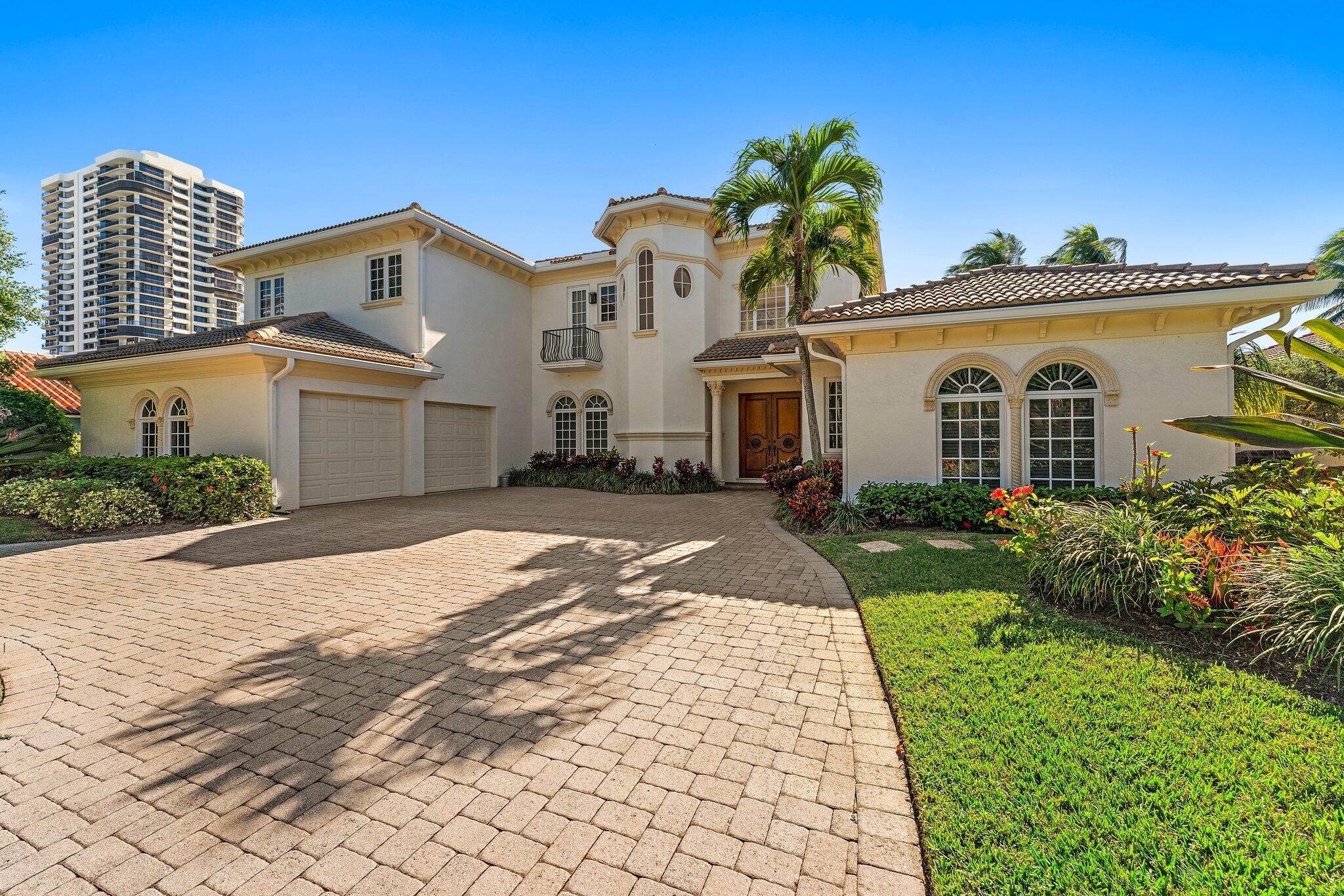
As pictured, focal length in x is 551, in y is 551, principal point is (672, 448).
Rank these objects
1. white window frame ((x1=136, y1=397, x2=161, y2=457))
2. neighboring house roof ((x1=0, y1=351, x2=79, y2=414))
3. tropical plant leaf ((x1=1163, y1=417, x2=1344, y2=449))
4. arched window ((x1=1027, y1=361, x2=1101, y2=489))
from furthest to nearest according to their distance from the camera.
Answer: neighboring house roof ((x1=0, y1=351, x2=79, y2=414))
white window frame ((x1=136, y1=397, x2=161, y2=457))
arched window ((x1=1027, y1=361, x2=1101, y2=489))
tropical plant leaf ((x1=1163, y1=417, x2=1344, y2=449))

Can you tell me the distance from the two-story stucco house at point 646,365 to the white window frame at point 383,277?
Answer: 0.25 feet

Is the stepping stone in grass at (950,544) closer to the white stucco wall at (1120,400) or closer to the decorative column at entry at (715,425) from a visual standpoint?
the white stucco wall at (1120,400)

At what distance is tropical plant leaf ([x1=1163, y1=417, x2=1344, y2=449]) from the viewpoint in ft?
11.8

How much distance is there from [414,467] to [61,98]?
9.89 meters

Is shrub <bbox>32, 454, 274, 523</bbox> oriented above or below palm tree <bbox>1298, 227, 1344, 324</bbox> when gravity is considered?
below

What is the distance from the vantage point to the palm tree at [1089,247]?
20406 mm

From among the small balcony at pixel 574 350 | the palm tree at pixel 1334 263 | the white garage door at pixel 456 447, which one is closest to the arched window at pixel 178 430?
the white garage door at pixel 456 447

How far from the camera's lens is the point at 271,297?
1673 cm

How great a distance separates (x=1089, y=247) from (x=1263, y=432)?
71.0ft

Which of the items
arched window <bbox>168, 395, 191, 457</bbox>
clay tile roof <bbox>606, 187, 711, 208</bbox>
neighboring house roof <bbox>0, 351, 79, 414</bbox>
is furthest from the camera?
neighboring house roof <bbox>0, 351, 79, 414</bbox>

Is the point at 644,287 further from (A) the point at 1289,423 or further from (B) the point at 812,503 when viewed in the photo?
(A) the point at 1289,423

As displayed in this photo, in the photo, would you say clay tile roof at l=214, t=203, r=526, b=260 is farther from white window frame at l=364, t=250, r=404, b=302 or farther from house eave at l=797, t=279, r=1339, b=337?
house eave at l=797, t=279, r=1339, b=337

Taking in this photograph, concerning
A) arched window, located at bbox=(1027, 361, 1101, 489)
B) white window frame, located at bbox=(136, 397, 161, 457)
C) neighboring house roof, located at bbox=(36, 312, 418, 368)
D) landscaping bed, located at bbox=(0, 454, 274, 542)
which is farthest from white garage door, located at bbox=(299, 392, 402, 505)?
arched window, located at bbox=(1027, 361, 1101, 489)

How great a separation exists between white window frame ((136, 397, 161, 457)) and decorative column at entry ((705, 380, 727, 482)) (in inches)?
542
